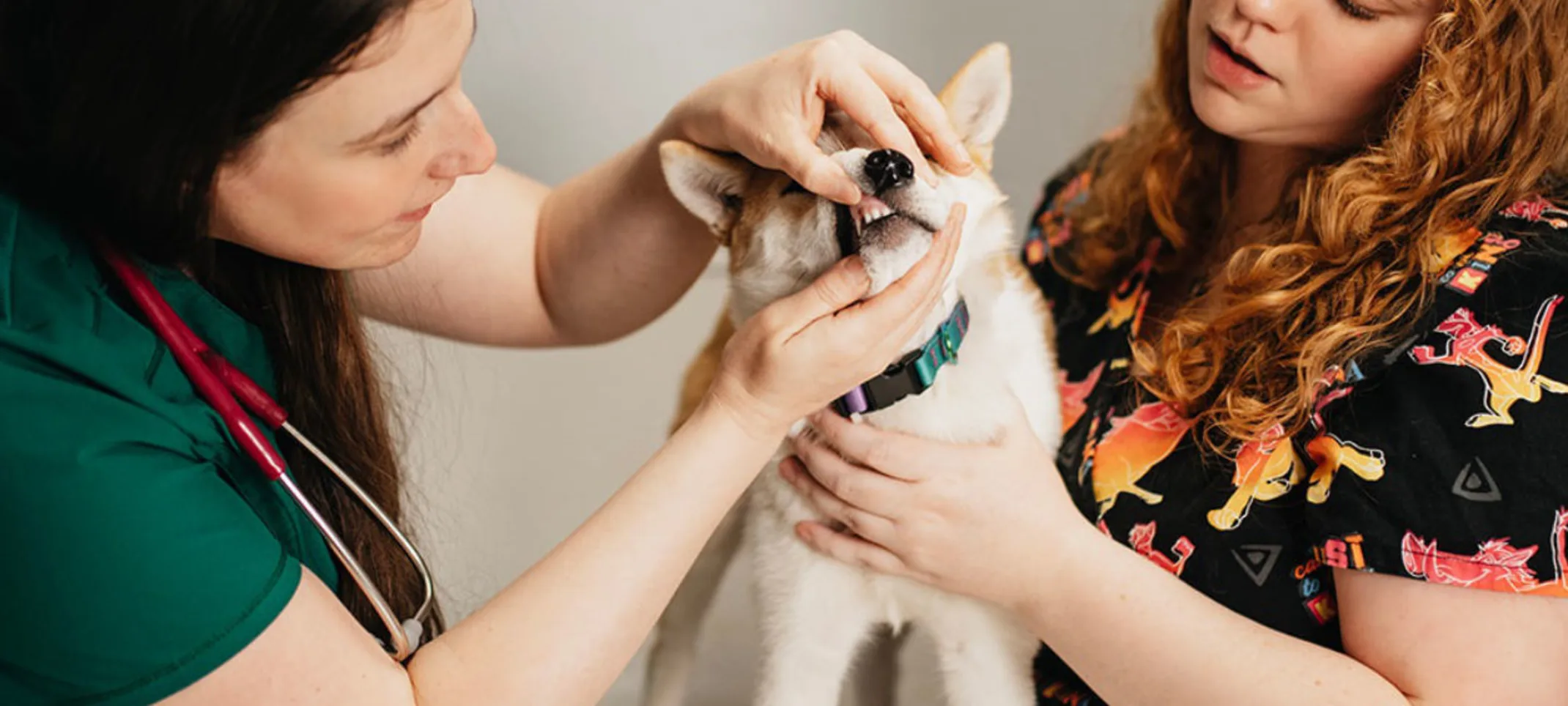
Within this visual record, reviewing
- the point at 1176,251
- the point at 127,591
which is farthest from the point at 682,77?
the point at 127,591

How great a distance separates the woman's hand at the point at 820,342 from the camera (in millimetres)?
937

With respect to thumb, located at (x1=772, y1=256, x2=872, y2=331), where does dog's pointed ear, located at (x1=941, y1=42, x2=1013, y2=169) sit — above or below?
above

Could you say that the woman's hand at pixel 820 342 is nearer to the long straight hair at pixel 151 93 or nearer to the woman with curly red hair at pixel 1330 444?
the woman with curly red hair at pixel 1330 444

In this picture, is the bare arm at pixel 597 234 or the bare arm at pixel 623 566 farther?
the bare arm at pixel 597 234

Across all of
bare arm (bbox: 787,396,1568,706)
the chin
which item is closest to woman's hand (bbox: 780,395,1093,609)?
bare arm (bbox: 787,396,1568,706)

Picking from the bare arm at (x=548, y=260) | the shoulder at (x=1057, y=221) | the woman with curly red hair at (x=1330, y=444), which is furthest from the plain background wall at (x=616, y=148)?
the woman with curly red hair at (x=1330, y=444)

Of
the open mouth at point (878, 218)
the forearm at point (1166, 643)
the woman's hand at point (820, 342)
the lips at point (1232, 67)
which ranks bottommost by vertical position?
the forearm at point (1166, 643)

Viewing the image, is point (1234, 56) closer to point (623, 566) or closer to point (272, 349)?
point (623, 566)

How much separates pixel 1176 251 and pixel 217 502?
1.04 m

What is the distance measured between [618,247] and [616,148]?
73 centimetres

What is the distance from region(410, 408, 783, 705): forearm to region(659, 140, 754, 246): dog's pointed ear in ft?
0.91

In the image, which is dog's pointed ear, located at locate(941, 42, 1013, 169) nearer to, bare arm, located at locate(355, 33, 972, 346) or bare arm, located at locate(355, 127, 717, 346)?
bare arm, located at locate(355, 33, 972, 346)

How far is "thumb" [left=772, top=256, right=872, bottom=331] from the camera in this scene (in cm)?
95

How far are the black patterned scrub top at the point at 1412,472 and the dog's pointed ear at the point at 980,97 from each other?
328 millimetres
